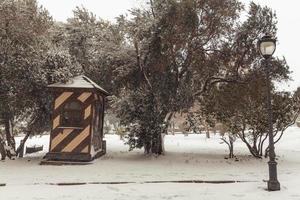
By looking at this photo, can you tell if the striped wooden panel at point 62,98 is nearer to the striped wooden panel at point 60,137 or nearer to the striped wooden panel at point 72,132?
the striped wooden panel at point 72,132

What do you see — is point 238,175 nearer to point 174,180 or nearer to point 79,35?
point 174,180

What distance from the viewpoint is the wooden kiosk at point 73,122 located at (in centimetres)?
1545

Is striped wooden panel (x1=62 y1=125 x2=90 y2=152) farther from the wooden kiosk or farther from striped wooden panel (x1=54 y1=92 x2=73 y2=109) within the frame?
striped wooden panel (x1=54 y1=92 x2=73 y2=109)

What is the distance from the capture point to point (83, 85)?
1605 centimetres

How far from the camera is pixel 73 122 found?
52.0 ft

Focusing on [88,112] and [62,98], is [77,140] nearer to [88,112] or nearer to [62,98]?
[88,112]

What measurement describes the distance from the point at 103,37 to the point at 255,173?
1193 centimetres

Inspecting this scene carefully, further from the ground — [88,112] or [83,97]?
[83,97]

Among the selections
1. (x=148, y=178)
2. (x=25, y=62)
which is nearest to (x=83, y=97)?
(x=25, y=62)

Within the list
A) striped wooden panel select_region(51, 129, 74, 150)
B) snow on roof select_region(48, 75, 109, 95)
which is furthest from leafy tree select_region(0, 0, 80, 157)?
striped wooden panel select_region(51, 129, 74, 150)

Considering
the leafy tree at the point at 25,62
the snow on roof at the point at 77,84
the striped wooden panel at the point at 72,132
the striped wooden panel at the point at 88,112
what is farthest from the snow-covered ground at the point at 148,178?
the snow on roof at the point at 77,84

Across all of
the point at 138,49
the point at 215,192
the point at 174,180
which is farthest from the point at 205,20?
the point at 215,192

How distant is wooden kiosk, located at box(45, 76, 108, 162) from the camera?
15445 mm

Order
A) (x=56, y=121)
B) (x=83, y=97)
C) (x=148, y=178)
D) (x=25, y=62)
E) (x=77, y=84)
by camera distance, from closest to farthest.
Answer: (x=148, y=178) → (x=56, y=121) → (x=83, y=97) → (x=77, y=84) → (x=25, y=62)
